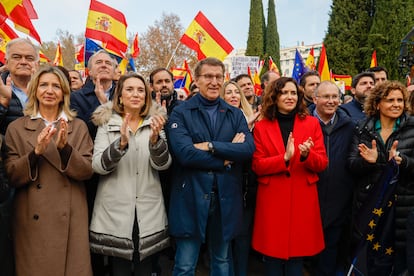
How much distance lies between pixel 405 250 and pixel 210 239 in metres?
1.75

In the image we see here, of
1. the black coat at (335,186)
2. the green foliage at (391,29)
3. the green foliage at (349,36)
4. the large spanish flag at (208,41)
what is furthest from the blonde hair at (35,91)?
the green foliage at (349,36)

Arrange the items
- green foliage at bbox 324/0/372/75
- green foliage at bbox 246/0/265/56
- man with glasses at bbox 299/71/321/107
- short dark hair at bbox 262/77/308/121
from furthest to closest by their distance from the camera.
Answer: green foliage at bbox 246/0/265/56 → green foliage at bbox 324/0/372/75 → man with glasses at bbox 299/71/321/107 → short dark hair at bbox 262/77/308/121

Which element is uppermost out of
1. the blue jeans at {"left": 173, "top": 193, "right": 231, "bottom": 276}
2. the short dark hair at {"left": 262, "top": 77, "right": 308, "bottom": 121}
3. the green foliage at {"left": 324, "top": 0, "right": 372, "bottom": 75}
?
the green foliage at {"left": 324, "top": 0, "right": 372, "bottom": 75}

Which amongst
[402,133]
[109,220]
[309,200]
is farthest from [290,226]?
[109,220]

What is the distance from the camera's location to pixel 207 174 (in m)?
2.98

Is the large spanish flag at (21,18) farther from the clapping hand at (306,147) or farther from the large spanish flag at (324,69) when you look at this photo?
the large spanish flag at (324,69)

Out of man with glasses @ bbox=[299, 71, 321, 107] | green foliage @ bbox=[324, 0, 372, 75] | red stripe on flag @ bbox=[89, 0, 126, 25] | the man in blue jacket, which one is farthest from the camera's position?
green foliage @ bbox=[324, 0, 372, 75]

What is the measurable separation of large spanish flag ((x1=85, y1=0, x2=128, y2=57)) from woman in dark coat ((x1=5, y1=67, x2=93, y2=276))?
4.03m

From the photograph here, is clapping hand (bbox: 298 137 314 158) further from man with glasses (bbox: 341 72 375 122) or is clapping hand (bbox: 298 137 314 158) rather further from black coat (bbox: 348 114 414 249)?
man with glasses (bbox: 341 72 375 122)

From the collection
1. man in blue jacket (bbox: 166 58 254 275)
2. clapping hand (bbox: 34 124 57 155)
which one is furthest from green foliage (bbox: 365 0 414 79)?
clapping hand (bbox: 34 124 57 155)

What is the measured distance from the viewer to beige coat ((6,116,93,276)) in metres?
2.66

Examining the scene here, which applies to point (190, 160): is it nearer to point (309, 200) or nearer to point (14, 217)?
point (309, 200)

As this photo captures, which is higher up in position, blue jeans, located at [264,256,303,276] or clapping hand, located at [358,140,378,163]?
clapping hand, located at [358,140,378,163]

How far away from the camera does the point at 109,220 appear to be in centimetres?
287
